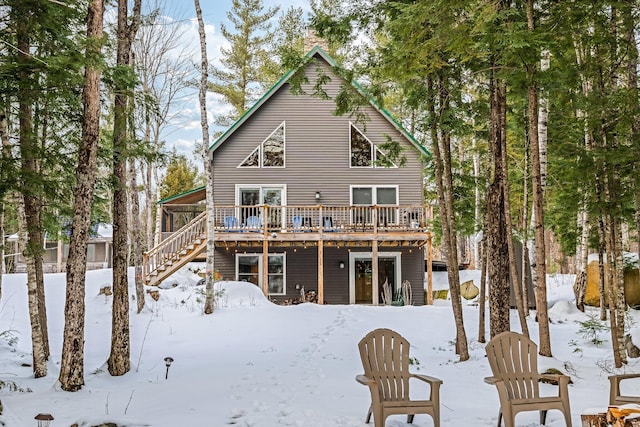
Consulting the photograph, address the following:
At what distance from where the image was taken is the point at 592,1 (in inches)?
244

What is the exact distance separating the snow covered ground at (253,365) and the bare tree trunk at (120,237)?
1.02 ft

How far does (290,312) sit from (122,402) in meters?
7.51

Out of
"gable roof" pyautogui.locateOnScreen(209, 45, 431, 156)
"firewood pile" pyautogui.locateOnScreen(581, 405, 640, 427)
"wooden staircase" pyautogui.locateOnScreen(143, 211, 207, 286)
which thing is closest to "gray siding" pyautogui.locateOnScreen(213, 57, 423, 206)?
"gable roof" pyautogui.locateOnScreen(209, 45, 431, 156)

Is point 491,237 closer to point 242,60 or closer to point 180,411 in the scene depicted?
point 180,411

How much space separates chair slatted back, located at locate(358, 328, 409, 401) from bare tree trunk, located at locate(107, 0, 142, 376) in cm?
398

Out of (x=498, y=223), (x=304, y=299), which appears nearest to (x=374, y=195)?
(x=304, y=299)

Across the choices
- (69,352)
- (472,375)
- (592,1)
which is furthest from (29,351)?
(592,1)

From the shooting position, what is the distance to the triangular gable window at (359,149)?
17.8 m

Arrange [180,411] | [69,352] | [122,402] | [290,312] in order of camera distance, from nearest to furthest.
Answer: [180,411] < [122,402] < [69,352] < [290,312]

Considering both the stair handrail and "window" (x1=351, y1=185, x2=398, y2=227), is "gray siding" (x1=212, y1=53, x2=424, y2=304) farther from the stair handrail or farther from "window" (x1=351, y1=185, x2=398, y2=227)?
the stair handrail

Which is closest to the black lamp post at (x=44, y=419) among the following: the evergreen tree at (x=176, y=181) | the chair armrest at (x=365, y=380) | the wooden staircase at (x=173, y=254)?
the chair armrest at (x=365, y=380)

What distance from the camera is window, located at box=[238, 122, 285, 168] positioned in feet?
57.9

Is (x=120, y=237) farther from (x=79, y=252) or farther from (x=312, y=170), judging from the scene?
(x=312, y=170)

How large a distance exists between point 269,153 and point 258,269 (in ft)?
13.4
